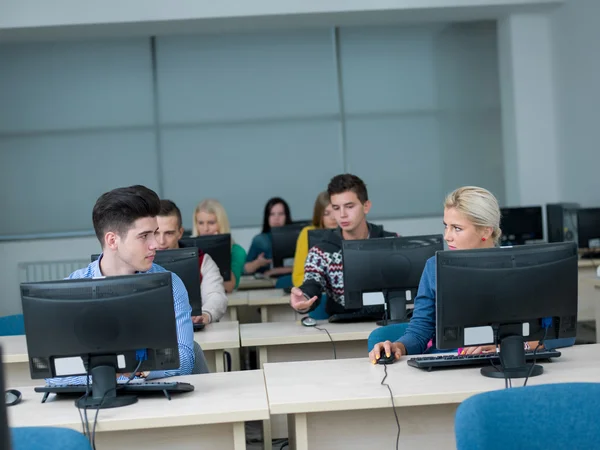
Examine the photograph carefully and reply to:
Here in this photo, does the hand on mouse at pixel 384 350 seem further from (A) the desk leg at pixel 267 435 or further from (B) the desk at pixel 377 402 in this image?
(A) the desk leg at pixel 267 435

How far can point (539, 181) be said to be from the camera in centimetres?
842

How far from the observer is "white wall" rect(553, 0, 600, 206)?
7484mm

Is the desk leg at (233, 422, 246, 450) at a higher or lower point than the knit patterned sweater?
lower

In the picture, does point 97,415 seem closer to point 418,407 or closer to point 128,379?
point 128,379

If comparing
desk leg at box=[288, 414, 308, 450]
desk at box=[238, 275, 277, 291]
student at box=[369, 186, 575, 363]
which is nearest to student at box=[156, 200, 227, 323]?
student at box=[369, 186, 575, 363]

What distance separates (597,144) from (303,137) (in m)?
2.81

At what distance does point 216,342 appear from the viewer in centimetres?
365

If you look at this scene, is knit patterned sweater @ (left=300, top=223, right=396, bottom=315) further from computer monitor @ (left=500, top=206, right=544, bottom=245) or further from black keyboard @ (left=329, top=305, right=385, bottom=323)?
computer monitor @ (left=500, top=206, right=544, bottom=245)

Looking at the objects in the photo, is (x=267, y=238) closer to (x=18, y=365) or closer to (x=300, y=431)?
(x=18, y=365)

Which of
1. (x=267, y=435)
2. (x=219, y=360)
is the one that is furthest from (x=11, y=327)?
(x=267, y=435)

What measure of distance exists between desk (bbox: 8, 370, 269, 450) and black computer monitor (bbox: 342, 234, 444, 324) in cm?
127

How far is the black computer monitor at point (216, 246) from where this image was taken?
16.2 feet

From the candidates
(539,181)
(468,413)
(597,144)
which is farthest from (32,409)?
(539,181)

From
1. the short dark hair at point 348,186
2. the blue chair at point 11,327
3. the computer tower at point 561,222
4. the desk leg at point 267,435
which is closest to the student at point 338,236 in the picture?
the short dark hair at point 348,186
